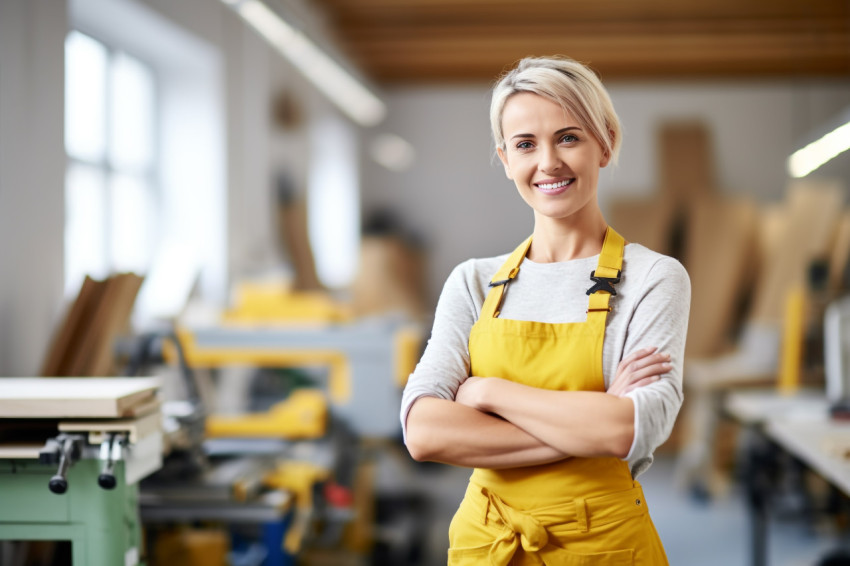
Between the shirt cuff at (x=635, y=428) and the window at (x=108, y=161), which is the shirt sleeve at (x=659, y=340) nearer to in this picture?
the shirt cuff at (x=635, y=428)

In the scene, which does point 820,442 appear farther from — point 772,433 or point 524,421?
point 524,421

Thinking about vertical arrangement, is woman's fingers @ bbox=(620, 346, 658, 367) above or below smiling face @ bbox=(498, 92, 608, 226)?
below

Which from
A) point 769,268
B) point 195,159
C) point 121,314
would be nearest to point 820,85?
point 769,268

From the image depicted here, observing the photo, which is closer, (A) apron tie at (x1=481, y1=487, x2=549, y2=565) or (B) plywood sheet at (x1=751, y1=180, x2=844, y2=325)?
(A) apron tie at (x1=481, y1=487, x2=549, y2=565)

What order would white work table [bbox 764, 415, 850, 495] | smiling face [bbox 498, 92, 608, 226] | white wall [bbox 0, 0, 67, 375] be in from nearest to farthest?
smiling face [bbox 498, 92, 608, 226] < white work table [bbox 764, 415, 850, 495] < white wall [bbox 0, 0, 67, 375]

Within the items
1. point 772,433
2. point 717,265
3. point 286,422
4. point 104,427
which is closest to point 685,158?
point 717,265

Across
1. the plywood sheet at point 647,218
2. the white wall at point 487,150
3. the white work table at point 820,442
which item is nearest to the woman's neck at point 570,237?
the white work table at point 820,442

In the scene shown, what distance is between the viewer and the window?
384 cm

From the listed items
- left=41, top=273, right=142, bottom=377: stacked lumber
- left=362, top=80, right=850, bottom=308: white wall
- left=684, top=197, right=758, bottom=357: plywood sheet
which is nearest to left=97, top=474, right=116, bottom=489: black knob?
left=41, top=273, right=142, bottom=377: stacked lumber

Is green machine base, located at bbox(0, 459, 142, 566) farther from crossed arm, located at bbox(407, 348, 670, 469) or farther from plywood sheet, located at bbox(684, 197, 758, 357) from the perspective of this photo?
plywood sheet, located at bbox(684, 197, 758, 357)

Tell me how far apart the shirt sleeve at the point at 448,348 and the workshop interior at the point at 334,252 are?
32 centimetres

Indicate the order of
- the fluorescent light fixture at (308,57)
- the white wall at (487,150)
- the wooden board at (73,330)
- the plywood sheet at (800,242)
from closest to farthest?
the wooden board at (73,330)
the fluorescent light fixture at (308,57)
the plywood sheet at (800,242)
the white wall at (487,150)

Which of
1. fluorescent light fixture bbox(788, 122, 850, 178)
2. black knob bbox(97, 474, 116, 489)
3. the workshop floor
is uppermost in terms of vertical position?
fluorescent light fixture bbox(788, 122, 850, 178)

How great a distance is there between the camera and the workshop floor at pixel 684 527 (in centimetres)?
432
